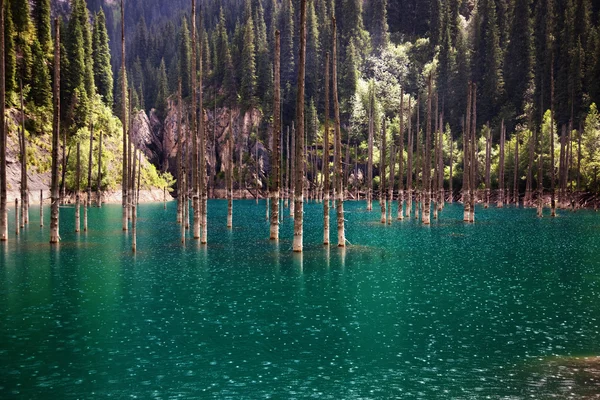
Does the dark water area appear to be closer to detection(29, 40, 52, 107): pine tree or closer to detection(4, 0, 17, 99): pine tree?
detection(4, 0, 17, 99): pine tree

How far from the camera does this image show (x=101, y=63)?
14500 centimetres

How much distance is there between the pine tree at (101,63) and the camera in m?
144

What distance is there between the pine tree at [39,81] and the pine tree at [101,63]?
27.4 meters

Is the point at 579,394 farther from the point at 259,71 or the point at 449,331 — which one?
the point at 259,71

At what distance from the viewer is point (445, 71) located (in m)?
A: 178

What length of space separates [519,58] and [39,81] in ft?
382

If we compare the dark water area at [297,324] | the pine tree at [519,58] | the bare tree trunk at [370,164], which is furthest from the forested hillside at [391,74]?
the dark water area at [297,324]

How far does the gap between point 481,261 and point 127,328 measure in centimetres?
2514

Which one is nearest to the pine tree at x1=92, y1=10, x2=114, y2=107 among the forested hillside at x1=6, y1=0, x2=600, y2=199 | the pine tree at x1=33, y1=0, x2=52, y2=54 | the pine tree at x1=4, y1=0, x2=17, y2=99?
the forested hillside at x1=6, y1=0, x2=600, y2=199

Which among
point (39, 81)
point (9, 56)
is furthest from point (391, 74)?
point (9, 56)

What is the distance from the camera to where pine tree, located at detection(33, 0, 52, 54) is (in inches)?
4769

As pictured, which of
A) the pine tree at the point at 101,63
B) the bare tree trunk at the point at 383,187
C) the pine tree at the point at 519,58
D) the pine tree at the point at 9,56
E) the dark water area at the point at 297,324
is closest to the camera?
the dark water area at the point at 297,324

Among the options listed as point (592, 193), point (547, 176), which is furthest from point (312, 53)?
point (592, 193)

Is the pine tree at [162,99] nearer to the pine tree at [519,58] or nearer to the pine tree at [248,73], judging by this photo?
the pine tree at [248,73]
